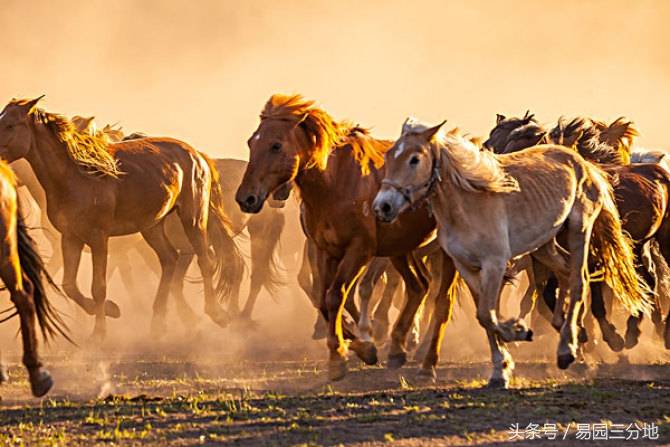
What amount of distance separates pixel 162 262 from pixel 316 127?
5.14m

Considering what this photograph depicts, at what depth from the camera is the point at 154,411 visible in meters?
6.99

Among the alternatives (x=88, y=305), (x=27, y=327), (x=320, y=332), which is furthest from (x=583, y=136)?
(x=27, y=327)

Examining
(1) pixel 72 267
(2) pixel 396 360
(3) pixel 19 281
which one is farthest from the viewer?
(1) pixel 72 267

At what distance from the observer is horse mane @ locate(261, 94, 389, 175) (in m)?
8.34

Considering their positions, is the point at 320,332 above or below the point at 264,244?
below

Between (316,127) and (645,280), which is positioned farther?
(645,280)

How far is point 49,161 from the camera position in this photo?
36.5 feet

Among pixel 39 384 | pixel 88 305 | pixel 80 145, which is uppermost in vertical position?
pixel 80 145

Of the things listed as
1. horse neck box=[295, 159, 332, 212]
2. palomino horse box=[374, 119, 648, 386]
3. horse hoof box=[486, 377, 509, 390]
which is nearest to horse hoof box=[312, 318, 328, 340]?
horse neck box=[295, 159, 332, 212]

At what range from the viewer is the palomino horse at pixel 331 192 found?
8211 mm

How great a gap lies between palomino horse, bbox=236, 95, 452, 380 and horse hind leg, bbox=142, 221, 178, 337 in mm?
4521

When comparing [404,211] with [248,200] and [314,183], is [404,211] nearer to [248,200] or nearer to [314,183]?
[314,183]

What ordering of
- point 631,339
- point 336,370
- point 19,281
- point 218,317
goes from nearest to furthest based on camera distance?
point 19,281
point 336,370
point 631,339
point 218,317

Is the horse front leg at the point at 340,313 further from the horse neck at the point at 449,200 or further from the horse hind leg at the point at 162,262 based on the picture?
the horse hind leg at the point at 162,262
